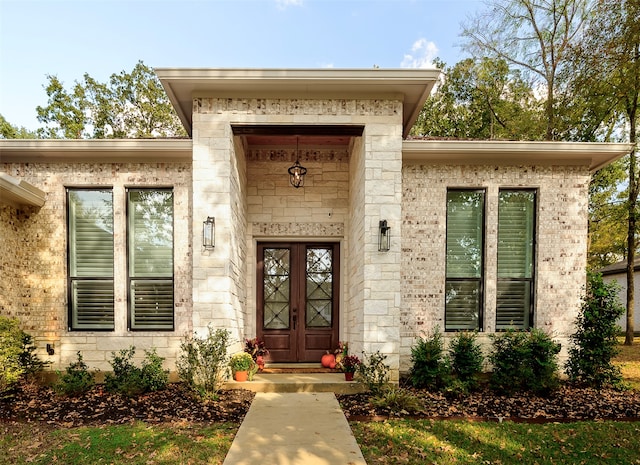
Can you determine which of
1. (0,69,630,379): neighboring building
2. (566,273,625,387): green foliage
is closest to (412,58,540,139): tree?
(0,69,630,379): neighboring building

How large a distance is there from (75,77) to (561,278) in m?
20.2

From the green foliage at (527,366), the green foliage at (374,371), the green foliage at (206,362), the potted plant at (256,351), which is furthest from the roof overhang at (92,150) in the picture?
the green foliage at (527,366)

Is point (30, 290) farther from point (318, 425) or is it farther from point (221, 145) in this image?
point (318, 425)

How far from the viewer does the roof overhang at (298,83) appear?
16.0 ft

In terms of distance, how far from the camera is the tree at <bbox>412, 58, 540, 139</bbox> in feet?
41.0

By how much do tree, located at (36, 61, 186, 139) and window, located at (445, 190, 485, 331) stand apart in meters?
15.1

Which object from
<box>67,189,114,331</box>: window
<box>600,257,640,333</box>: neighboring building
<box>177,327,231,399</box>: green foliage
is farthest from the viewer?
<box>600,257,640,333</box>: neighboring building

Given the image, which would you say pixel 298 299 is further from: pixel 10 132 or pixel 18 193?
pixel 10 132

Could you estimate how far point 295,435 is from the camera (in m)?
3.74

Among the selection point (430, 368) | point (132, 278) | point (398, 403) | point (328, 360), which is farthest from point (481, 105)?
point (132, 278)

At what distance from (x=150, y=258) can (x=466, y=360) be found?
541 cm

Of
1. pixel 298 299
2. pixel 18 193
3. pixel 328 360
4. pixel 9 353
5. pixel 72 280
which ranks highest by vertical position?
pixel 18 193

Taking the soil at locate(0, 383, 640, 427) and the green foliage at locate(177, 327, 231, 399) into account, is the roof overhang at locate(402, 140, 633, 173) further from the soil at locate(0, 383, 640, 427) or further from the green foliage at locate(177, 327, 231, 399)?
the green foliage at locate(177, 327, 231, 399)

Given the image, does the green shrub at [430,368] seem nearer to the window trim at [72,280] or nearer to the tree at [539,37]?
the window trim at [72,280]
